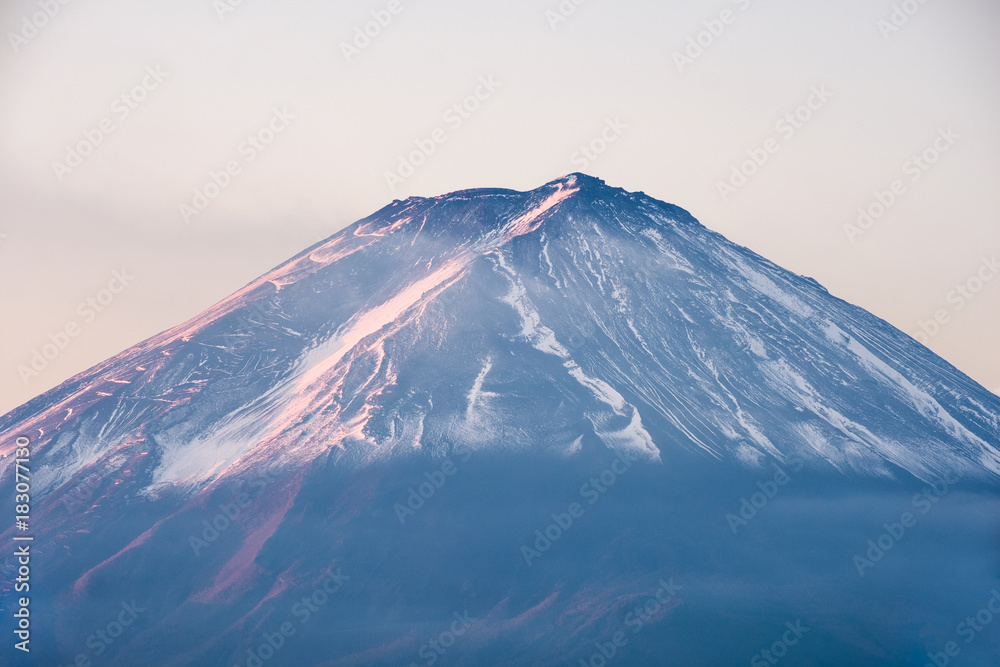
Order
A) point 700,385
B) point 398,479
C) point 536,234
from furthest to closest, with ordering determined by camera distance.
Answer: point 536,234
point 700,385
point 398,479

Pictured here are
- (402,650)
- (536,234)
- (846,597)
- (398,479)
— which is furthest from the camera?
(536,234)

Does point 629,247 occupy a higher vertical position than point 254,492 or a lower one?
higher

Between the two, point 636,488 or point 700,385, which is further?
point 700,385

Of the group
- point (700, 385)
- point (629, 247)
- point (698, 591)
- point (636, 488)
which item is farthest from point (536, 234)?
point (698, 591)

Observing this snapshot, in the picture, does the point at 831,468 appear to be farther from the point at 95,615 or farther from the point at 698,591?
the point at 95,615

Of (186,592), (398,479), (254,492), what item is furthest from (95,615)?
(398,479)

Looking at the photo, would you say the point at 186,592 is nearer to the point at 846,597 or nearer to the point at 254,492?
the point at 254,492

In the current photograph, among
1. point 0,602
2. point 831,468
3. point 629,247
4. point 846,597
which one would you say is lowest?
point 846,597
